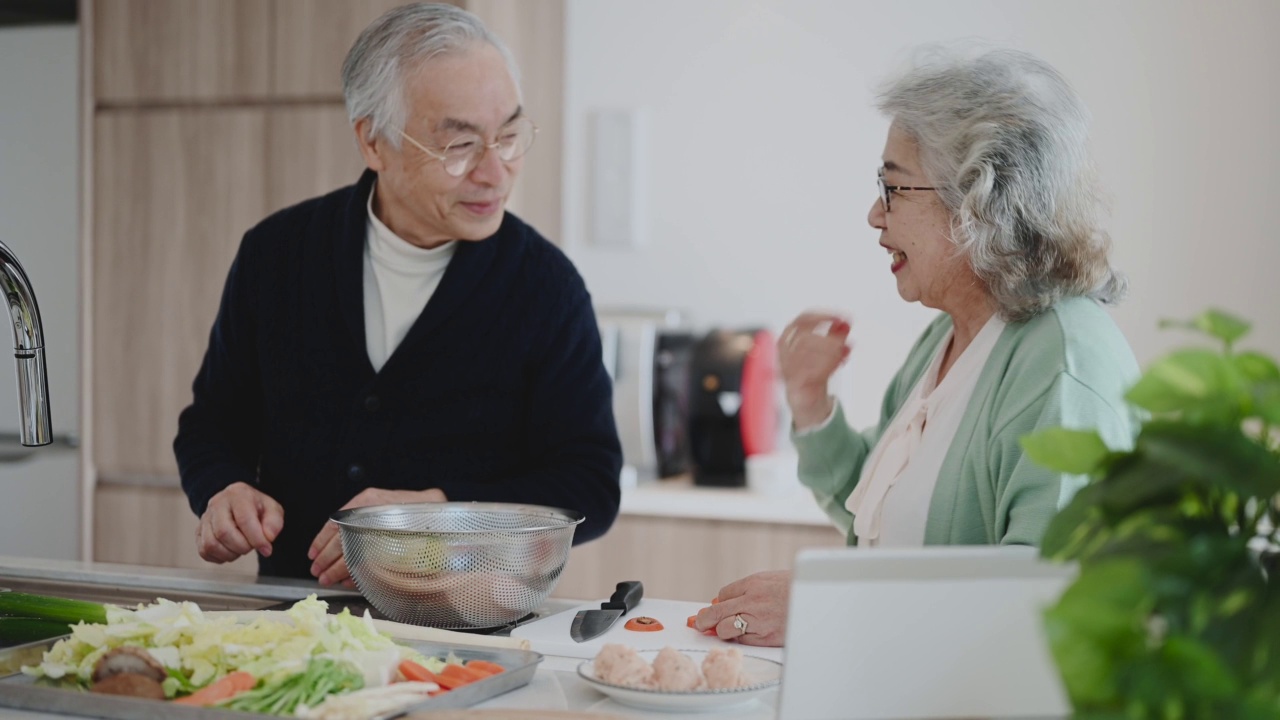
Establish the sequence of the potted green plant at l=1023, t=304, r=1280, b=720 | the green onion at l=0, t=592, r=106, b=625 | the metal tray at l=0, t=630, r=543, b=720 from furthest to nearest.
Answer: the green onion at l=0, t=592, r=106, b=625, the metal tray at l=0, t=630, r=543, b=720, the potted green plant at l=1023, t=304, r=1280, b=720

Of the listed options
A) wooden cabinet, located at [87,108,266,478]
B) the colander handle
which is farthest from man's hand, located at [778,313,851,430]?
wooden cabinet, located at [87,108,266,478]

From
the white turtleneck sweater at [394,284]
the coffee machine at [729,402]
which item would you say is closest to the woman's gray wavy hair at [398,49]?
the white turtleneck sweater at [394,284]

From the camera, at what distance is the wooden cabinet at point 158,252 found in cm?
343

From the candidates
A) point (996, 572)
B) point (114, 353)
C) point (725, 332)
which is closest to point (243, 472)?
point (996, 572)

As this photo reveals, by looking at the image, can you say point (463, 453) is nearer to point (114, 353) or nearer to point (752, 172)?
point (752, 172)

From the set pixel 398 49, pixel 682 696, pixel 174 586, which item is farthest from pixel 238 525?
pixel 682 696

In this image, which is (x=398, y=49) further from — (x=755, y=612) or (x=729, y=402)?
(x=729, y=402)

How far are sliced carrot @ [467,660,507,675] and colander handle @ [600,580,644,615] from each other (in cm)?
32

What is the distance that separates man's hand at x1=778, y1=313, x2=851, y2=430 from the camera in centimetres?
183

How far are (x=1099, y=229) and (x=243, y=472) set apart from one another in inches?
48.7

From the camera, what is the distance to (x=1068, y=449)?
71 cm

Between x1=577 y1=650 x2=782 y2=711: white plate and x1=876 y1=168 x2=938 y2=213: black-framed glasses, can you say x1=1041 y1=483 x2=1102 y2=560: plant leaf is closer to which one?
x1=577 y1=650 x2=782 y2=711: white plate

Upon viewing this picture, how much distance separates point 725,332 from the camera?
10.5 feet

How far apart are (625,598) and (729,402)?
1.65 m
